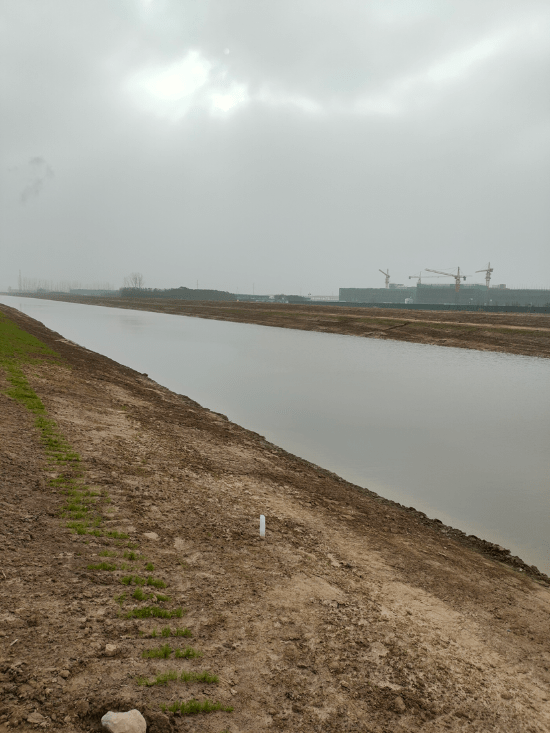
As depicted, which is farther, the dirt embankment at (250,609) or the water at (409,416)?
the water at (409,416)

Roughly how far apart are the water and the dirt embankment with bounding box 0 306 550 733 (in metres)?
1.64

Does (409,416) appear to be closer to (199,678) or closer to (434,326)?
(199,678)

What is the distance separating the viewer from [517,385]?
2478 centimetres

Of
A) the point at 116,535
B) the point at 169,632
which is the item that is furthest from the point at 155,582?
the point at 116,535

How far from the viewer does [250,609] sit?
5.50 metres

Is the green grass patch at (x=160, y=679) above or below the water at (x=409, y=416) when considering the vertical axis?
above

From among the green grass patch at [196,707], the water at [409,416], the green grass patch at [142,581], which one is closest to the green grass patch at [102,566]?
the green grass patch at [142,581]

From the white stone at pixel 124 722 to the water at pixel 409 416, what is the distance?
688 cm

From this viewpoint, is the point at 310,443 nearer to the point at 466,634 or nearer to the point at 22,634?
the point at 466,634

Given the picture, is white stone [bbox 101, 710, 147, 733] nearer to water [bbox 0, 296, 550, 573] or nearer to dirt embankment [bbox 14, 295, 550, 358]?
water [bbox 0, 296, 550, 573]

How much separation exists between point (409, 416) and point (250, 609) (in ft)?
43.1

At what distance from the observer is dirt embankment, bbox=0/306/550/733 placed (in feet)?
13.4

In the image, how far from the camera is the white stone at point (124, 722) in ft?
11.5

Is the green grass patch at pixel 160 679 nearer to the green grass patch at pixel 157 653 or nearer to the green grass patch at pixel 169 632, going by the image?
the green grass patch at pixel 157 653
